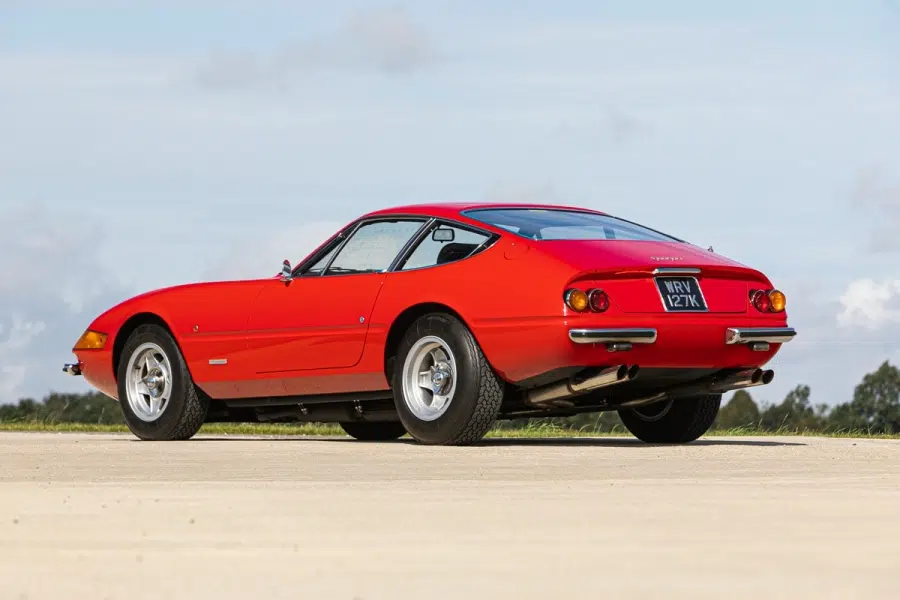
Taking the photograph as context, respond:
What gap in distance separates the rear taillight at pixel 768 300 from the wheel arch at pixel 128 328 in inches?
178

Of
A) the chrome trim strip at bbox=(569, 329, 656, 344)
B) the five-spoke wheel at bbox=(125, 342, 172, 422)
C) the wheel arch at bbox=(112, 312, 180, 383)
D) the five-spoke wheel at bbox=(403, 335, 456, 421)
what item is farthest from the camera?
the wheel arch at bbox=(112, 312, 180, 383)

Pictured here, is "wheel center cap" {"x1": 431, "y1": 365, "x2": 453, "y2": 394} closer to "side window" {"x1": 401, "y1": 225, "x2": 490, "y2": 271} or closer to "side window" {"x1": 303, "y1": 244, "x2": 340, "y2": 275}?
"side window" {"x1": 401, "y1": 225, "x2": 490, "y2": 271}

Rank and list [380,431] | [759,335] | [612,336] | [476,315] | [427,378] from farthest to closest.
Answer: [380,431] < [427,378] < [759,335] < [476,315] < [612,336]

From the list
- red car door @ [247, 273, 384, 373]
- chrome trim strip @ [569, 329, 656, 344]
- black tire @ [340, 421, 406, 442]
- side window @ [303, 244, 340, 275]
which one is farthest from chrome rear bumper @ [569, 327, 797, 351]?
black tire @ [340, 421, 406, 442]

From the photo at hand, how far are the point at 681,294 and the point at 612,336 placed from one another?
0.66 m

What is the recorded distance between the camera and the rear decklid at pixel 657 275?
9797 millimetres

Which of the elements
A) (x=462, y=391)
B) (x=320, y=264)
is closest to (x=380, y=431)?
(x=320, y=264)

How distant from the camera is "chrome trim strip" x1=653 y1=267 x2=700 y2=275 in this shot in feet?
32.5

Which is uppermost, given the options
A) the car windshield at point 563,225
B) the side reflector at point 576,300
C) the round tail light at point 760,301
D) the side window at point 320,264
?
the car windshield at point 563,225

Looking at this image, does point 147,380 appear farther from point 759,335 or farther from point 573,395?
point 759,335

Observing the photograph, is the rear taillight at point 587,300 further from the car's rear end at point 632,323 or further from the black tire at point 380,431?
the black tire at point 380,431

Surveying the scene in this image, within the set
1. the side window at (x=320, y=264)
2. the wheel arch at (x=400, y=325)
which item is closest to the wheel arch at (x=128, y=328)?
the side window at (x=320, y=264)

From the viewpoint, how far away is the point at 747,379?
10.4 meters

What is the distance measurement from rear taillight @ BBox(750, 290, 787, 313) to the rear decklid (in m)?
0.06
